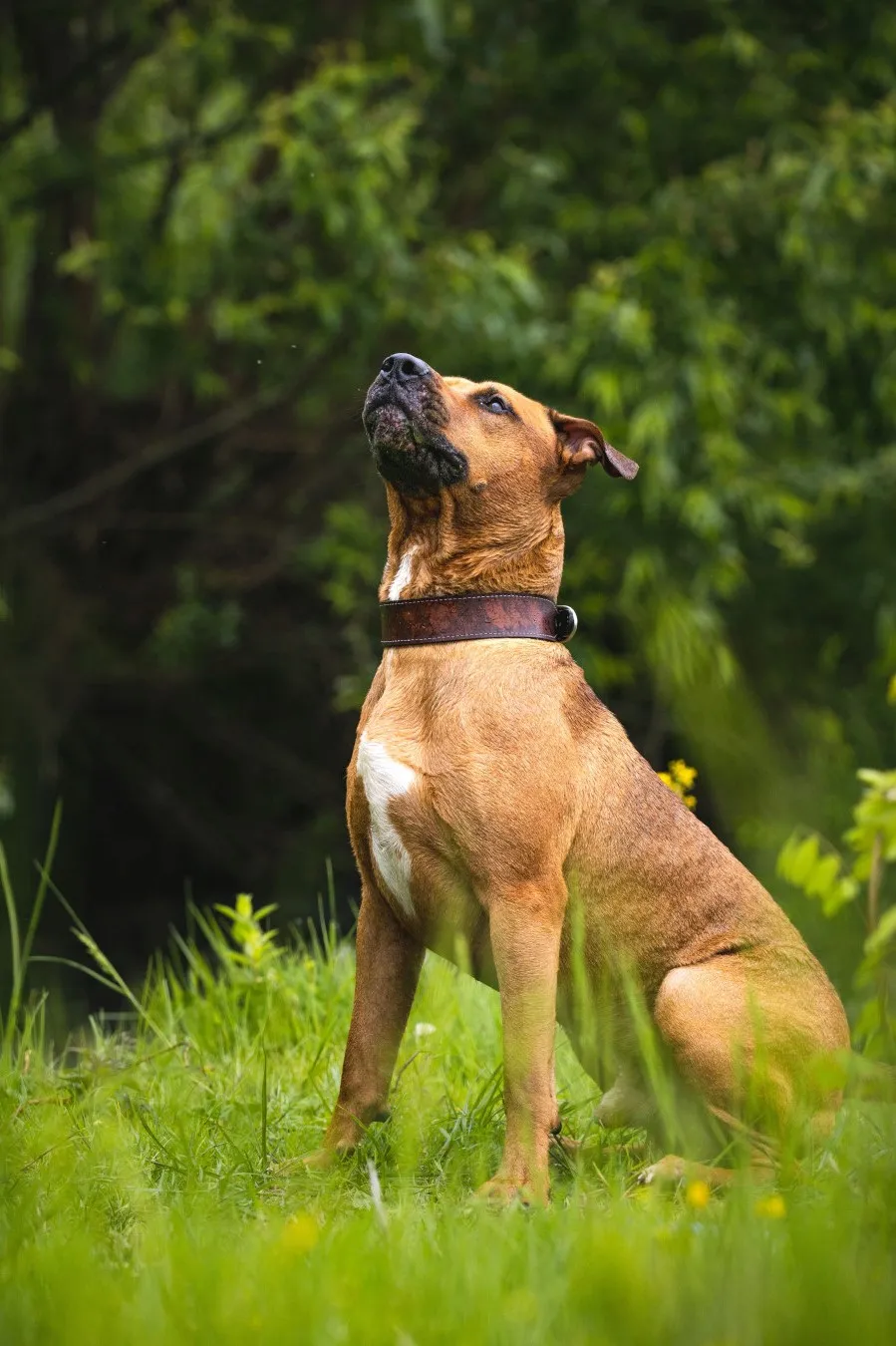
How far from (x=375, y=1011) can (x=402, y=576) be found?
107 centimetres

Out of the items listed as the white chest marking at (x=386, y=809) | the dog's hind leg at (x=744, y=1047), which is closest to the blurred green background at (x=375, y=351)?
the dog's hind leg at (x=744, y=1047)

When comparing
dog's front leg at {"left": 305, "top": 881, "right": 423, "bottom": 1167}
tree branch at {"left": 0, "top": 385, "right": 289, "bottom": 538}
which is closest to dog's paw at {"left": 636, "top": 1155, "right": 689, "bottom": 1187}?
dog's front leg at {"left": 305, "top": 881, "right": 423, "bottom": 1167}

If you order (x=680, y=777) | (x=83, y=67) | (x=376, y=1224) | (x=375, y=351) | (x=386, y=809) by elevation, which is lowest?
(x=376, y=1224)

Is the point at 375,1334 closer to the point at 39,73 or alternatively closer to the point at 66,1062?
the point at 66,1062

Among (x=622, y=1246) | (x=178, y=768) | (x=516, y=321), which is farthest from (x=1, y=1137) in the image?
(x=178, y=768)

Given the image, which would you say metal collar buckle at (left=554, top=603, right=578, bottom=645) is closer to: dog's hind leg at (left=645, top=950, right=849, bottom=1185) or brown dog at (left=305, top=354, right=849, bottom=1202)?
brown dog at (left=305, top=354, right=849, bottom=1202)

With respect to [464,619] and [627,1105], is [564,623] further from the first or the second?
[627,1105]

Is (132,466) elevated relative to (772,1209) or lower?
elevated

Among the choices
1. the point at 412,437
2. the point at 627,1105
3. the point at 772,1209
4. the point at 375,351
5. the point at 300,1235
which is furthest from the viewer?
the point at 375,351

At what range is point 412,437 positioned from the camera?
147 inches

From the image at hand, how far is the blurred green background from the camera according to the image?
8242mm

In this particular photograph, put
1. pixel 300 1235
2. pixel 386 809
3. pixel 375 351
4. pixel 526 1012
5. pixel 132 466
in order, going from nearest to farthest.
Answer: pixel 300 1235, pixel 526 1012, pixel 386 809, pixel 375 351, pixel 132 466

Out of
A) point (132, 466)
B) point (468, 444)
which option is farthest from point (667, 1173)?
point (132, 466)

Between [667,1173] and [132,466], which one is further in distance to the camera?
[132,466]
